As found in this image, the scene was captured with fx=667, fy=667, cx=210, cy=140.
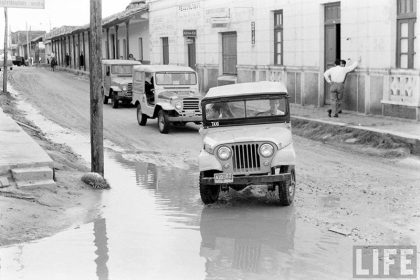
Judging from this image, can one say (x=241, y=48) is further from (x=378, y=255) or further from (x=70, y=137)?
(x=378, y=255)

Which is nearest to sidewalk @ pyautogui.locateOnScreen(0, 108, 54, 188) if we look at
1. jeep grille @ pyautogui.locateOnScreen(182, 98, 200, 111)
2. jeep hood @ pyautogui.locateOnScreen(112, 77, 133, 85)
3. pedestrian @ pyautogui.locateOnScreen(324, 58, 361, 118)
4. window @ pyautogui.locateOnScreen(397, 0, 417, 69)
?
jeep grille @ pyautogui.locateOnScreen(182, 98, 200, 111)

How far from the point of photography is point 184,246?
7770 millimetres

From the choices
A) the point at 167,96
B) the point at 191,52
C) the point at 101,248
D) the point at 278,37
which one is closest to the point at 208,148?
the point at 101,248

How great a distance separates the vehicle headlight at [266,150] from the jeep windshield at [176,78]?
9911 mm

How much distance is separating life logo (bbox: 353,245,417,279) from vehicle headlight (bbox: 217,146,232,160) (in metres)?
2.57

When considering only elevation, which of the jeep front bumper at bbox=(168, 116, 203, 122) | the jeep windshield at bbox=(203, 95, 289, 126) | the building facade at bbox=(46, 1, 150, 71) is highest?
the building facade at bbox=(46, 1, 150, 71)

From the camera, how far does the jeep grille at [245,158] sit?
9406 millimetres

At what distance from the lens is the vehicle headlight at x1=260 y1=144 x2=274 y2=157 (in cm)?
935

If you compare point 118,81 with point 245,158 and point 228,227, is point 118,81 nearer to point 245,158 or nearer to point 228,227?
point 245,158

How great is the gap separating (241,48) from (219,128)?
17438 mm

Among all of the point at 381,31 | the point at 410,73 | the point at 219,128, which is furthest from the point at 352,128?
the point at 219,128

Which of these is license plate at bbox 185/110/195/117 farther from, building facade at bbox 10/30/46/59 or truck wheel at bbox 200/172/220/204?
building facade at bbox 10/30/46/59

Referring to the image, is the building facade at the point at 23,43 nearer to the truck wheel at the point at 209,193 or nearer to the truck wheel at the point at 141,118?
the truck wheel at the point at 141,118

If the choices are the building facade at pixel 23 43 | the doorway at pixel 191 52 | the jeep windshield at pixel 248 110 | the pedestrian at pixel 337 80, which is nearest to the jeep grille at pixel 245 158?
the jeep windshield at pixel 248 110
